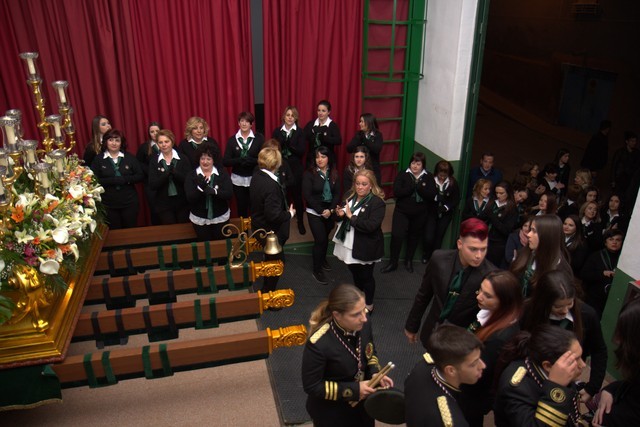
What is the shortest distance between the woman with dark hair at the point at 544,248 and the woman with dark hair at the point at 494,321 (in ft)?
1.82

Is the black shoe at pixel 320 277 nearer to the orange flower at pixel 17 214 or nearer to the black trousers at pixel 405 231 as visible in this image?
the black trousers at pixel 405 231

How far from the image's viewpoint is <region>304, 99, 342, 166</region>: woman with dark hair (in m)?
5.77

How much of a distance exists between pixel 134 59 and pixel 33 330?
131 inches

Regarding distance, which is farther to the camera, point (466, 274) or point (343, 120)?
point (343, 120)

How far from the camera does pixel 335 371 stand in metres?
2.54

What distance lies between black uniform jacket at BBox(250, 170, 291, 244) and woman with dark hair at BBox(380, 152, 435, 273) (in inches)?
50.4

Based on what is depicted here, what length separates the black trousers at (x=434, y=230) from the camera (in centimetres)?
553

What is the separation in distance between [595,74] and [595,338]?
30.5 ft

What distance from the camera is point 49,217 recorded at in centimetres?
313

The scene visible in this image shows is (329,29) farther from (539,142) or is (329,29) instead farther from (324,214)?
(539,142)

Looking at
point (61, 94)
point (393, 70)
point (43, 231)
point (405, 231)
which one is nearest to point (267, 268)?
point (43, 231)

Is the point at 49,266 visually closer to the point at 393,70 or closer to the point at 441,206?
the point at 441,206

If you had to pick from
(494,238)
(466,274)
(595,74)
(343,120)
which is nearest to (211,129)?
(343,120)

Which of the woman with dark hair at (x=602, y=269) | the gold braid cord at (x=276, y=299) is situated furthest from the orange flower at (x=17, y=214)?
the woman with dark hair at (x=602, y=269)
